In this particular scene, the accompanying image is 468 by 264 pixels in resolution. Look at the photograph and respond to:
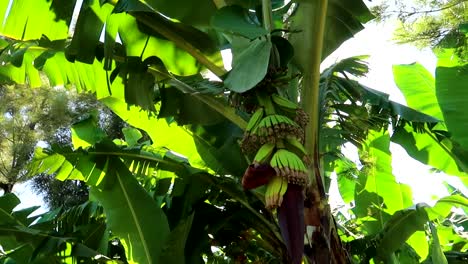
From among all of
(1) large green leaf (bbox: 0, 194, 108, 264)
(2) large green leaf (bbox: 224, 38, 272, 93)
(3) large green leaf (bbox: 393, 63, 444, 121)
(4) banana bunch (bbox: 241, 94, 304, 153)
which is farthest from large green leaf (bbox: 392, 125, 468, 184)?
(1) large green leaf (bbox: 0, 194, 108, 264)

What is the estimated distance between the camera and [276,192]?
1.85m

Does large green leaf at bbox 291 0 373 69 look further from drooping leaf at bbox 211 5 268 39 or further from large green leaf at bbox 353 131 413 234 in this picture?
large green leaf at bbox 353 131 413 234

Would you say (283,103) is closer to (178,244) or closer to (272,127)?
(272,127)

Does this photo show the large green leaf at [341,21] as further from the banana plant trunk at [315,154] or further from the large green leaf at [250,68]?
the large green leaf at [250,68]

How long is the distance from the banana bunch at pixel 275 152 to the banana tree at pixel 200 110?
4.0 inches

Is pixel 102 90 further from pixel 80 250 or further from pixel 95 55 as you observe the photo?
pixel 80 250

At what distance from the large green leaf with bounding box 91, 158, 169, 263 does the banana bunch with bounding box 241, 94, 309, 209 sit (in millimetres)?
1286

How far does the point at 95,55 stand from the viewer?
2859 mm

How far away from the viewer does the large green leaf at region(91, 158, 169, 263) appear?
3.09 metres

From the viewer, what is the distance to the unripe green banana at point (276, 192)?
1850 mm

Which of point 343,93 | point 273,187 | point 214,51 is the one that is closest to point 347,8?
point 343,93

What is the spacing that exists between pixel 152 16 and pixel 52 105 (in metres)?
5.56

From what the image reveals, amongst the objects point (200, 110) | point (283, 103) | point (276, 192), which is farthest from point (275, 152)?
point (200, 110)

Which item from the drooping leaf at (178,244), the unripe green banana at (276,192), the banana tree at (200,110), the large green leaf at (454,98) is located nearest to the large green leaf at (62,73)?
the banana tree at (200,110)
